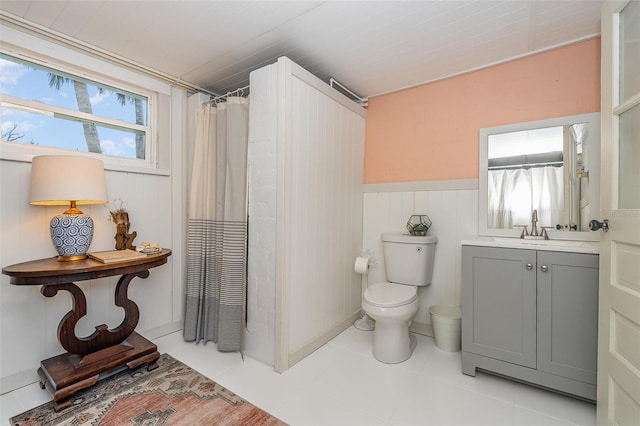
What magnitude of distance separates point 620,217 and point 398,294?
4.09ft

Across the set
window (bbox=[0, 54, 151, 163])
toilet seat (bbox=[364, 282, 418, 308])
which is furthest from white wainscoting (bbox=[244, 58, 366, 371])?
window (bbox=[0, 54, 151, 163])

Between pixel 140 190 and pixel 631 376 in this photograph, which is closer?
pixel 631 376

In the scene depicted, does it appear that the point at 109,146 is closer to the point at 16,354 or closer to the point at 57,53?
the point at 57,53

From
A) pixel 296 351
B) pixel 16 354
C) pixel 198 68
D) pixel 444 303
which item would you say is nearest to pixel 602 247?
pixel 444 303

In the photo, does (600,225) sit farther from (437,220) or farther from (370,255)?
(370,255)

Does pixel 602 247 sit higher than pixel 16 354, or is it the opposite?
pixel 602 247

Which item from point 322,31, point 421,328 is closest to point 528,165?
point 421,328

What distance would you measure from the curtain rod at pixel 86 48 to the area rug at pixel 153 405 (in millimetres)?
2140

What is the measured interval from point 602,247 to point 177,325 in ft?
9.53

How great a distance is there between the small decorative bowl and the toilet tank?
60 mm

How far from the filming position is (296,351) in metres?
1.98

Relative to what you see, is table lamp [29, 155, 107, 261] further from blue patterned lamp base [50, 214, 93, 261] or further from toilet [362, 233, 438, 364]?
toilet [362, 233, 438, 364]

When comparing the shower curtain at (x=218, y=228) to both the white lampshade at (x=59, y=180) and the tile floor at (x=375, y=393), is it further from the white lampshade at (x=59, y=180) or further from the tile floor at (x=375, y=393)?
the white lampshade at (x=59, y=180)

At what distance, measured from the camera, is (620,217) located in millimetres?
1210
